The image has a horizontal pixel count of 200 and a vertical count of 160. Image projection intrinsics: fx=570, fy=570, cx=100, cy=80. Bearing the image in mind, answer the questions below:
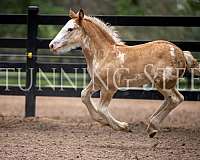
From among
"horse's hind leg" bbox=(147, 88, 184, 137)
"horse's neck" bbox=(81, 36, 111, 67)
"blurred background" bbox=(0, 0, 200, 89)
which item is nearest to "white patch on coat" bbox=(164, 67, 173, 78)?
"horse's hind leg" bbox=(147, 88, 184, 137)

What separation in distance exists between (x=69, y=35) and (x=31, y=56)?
7.52 feet

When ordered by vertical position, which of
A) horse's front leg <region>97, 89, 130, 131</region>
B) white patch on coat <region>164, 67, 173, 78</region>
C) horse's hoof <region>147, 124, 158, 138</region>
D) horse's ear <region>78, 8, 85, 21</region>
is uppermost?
horse's ear <region>78, 8, 85, 21</region>

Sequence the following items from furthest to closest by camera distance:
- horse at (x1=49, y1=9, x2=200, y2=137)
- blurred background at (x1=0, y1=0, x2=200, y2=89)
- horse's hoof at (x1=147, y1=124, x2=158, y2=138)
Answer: blurred background at (x1=0, y1=0, x2=200, y2=89), horse at (x1=49, y1=9, x2=200, y2=137), horse's hoof at (x1=147, y1=124, x2=158, y2=138)

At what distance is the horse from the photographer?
296 inches

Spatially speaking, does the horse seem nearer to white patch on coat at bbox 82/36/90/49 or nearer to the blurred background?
white patch on coat at bbox 82/36/90/49

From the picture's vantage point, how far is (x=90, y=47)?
780cm

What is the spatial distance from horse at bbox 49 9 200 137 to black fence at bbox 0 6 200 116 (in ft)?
6.26

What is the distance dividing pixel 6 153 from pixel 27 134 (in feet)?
5.59

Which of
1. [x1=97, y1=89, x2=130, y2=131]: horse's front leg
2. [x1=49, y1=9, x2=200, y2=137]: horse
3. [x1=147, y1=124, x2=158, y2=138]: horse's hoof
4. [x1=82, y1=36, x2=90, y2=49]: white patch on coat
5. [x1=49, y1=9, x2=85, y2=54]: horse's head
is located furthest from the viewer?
[x1=82, y1=36, x2=90, y2=49]: white patch on coat

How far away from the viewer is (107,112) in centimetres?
733

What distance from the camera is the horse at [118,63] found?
7527mm

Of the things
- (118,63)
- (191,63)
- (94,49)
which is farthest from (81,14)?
(191,63)

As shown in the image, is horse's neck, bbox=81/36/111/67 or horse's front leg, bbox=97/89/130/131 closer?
horse's front leg, bbox=97/89/130/131

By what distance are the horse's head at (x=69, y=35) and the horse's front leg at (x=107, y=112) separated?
2.70 feet
